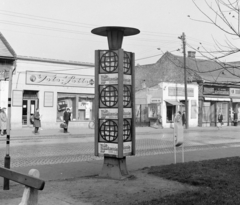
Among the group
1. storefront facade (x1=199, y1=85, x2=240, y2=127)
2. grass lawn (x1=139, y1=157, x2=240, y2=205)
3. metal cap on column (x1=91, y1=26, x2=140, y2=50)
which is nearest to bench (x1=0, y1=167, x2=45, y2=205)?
grass lawn (x1=139, y1=157, x2=240, y2=205)

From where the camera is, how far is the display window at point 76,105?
27.0 m

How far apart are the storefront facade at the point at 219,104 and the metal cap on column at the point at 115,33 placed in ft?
94.0

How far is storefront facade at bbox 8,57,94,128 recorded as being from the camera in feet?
80.8

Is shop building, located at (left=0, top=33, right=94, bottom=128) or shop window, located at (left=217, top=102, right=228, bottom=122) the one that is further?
shop window, located at (left=217, top=102, right=228, bottom=122)

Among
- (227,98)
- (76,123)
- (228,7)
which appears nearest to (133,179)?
(228,7)

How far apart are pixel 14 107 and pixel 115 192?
19630 mm

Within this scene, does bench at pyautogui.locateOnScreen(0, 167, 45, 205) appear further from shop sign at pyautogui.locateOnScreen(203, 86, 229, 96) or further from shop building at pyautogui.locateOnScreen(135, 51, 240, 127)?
shop sign at pyautogui.locateOnScreen(203, 86, 229, 96)

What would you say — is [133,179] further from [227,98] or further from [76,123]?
[227,98]

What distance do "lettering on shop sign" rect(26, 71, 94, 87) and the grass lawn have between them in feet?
61.0

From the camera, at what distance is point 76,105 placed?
91.0 ft

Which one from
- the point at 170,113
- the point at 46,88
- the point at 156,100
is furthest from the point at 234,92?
the point at 46,88

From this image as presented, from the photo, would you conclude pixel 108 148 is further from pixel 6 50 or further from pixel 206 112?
pixel 206 112

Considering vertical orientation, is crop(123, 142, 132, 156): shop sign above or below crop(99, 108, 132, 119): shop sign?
below

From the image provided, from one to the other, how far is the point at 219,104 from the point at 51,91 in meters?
19.6
